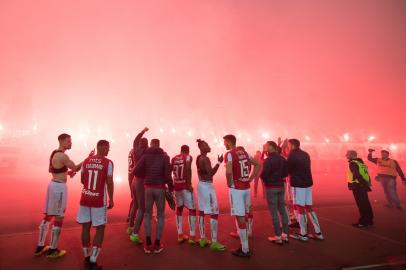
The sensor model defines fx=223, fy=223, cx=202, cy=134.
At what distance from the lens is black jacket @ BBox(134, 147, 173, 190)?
17.6 ft

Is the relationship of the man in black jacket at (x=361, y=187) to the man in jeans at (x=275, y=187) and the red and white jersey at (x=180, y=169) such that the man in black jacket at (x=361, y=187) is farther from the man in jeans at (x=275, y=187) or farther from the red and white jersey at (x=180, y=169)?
the red and white jersey at (x=180, y=169)

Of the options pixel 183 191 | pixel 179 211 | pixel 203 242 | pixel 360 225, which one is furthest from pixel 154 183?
pixel 360 225

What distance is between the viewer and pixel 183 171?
6.00 metres

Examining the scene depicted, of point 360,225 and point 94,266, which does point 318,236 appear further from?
point 94,266

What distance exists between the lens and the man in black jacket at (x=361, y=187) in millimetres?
7453

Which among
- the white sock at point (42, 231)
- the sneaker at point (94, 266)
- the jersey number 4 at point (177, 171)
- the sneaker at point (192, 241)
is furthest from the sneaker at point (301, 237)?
the white sock at point (42, 231)

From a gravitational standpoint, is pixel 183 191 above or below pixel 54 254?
above

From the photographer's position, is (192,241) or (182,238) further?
(182,238)

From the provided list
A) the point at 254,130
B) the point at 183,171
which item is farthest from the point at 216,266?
the point at 254,130

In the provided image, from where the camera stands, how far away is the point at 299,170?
6402 millimetres

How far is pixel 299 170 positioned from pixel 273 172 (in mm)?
925

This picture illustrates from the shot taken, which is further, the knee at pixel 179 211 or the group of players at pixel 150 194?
the knee at pixel 179 211

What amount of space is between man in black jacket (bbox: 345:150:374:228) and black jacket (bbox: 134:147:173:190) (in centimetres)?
613

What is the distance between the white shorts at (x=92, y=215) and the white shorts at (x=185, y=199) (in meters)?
2.06
